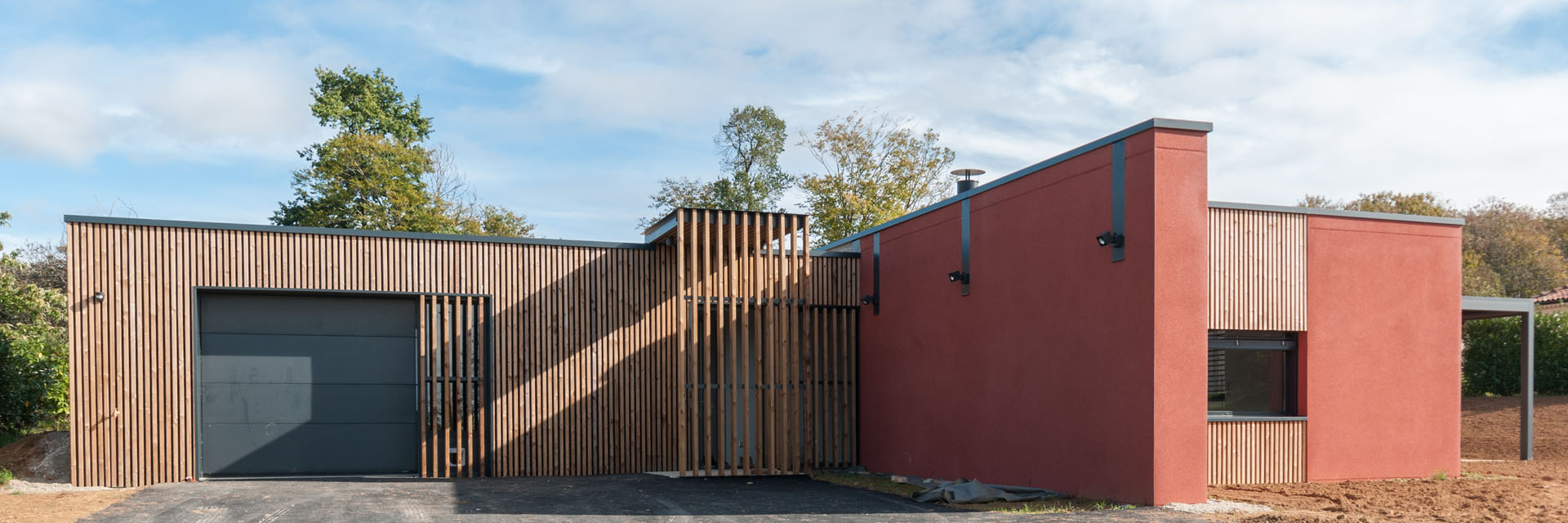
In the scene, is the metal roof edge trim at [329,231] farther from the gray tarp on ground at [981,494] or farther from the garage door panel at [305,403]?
the gray tarp on ground at [981,494]

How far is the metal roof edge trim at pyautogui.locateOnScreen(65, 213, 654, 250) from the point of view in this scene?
35.0 feet

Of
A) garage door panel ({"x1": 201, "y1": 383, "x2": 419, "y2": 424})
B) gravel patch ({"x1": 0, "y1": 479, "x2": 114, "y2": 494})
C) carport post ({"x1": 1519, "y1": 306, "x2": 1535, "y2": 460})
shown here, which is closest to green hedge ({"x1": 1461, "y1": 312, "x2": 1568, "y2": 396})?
carport post ({"x1": 1519, "y1": 306, "x2": 1535, "y2": 460})

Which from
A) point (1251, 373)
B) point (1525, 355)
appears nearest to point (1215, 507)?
point (1251, 373)

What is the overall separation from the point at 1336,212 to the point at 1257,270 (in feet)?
3.52

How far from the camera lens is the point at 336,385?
11.6 meters

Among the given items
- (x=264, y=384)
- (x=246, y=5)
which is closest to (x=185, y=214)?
(x=246, y=5)

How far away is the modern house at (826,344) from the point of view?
334 inches

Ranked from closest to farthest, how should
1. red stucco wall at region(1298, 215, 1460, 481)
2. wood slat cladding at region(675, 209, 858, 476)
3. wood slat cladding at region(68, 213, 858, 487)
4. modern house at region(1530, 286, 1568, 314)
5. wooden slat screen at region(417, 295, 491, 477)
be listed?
red stucco wall at region(1298, 215, 1460, 481) → wood slat cladding at region(68, 213, 858, 487) → wooden slat screen at region(417, 295, 491, 477) → wood slat cladding at region(675, 209, 858, 476) → modern house at region(1530, 286, 1568, 314)

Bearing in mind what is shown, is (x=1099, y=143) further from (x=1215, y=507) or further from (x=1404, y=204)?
(x=1404, y=204)

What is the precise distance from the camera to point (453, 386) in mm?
11906

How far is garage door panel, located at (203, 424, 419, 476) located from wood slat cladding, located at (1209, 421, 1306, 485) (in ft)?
27.8

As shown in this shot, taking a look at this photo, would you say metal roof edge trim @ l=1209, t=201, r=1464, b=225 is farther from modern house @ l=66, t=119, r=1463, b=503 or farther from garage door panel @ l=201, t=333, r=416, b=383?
garage door panel @ l=201, t=333, r=416, b=383

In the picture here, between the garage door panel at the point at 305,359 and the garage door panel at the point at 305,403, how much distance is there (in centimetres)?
8

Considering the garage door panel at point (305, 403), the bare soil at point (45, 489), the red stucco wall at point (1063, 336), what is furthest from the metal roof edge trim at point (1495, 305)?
the bare soil at point (45, 489)
